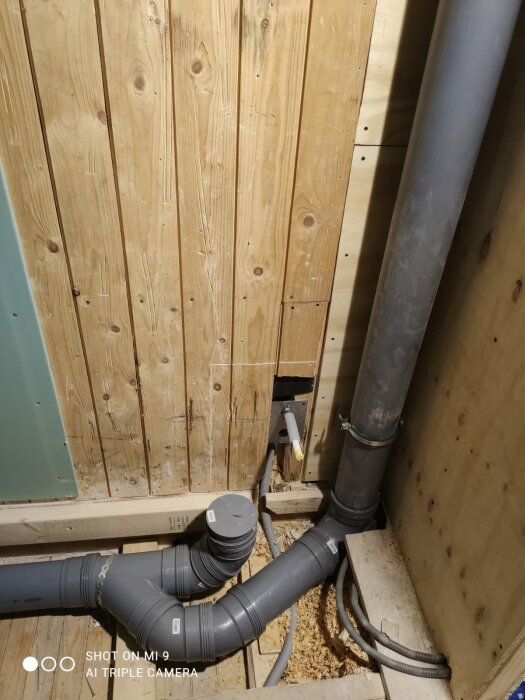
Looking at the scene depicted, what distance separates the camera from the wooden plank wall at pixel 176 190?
2.70 feet

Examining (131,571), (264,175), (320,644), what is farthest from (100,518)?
(264,175)

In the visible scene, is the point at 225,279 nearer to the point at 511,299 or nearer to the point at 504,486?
the point at 511,299

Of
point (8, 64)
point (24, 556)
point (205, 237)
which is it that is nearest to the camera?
point (8, 64)

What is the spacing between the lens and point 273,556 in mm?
1425

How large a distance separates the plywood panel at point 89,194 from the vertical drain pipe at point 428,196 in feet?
1.93

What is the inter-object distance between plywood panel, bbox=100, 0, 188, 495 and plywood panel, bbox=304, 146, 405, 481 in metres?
0.39

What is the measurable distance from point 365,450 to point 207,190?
0.77 m

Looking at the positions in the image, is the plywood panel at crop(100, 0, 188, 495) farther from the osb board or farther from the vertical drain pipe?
the osb board

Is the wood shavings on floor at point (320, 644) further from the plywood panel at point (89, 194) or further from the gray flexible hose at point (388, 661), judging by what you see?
the plywood panel at point (89, 194)

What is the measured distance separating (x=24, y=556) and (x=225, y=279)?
1182 mm

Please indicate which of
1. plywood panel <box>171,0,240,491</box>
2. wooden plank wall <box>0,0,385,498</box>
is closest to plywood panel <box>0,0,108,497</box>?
wooden plank wall <box>0,0,385,498</box>

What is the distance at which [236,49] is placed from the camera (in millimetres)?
840

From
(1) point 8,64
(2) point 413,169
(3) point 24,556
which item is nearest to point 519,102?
(2) point 413,169

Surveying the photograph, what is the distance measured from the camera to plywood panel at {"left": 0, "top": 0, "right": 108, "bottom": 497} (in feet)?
2.69
